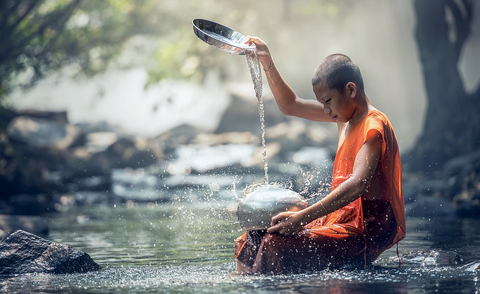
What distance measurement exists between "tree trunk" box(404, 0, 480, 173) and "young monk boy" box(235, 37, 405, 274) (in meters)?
13.8

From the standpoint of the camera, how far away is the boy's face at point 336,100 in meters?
4.93

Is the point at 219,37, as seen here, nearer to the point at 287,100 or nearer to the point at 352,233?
the point at 287,100

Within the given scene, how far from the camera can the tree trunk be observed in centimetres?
1862

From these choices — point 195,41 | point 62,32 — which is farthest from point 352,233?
point 195,41

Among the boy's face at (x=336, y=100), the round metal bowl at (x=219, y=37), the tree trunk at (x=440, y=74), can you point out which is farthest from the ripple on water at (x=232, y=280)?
the tree trunk at (x=440, y=74)

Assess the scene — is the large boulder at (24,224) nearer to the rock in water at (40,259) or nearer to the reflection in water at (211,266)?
the reflection in water at (211,266)

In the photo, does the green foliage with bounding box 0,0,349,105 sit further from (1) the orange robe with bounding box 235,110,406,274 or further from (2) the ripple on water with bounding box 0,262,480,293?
(1) the orange robe with bounding box 235,110,406,274

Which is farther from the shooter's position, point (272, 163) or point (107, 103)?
point (107, 103)

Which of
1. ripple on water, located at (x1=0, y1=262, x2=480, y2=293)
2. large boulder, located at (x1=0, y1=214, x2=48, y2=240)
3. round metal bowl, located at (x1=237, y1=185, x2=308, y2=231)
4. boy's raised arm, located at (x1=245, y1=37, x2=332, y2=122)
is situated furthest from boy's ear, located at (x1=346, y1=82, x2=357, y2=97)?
large boulder, located at (x1=0, y1=214, x2=48, y2=240)

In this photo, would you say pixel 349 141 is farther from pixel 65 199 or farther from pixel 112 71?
pixel 112 71

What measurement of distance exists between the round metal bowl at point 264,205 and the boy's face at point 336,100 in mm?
630

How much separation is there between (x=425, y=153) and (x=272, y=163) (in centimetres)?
512

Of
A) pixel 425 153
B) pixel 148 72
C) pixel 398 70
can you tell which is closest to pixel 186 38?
pixel 148 72

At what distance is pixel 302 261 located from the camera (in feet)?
16.1
